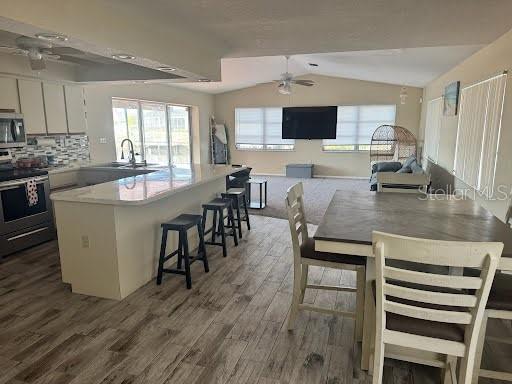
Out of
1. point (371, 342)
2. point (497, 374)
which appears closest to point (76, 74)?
point (371, 342)

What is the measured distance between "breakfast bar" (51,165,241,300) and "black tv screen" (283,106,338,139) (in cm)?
715

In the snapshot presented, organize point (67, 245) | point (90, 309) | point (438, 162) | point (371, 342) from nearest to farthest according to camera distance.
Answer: point (371, 342), point (90, 309), point (67, 245), point (438, 162)

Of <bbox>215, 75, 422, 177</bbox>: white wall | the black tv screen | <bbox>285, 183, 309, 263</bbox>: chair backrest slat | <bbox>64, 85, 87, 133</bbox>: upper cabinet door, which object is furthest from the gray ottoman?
<bbox>285, 183, 309, 263</bbox>: chair backrest slat

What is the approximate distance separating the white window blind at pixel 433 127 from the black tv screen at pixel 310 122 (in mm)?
2598

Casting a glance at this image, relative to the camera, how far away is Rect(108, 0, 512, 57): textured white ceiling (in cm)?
248

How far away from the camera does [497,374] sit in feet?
6.18

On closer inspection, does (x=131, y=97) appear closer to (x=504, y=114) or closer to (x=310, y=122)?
(x=310, y=122)

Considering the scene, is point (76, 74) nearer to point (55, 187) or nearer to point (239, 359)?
point (55, 187)

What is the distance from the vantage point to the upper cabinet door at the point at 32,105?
4.29 metres

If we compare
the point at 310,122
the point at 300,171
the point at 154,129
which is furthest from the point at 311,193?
the point at 154,129

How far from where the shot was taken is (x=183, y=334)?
2512mm

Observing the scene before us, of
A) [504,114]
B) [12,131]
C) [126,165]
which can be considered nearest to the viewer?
[504,114]

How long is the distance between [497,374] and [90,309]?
280cm

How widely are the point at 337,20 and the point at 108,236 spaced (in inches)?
102
